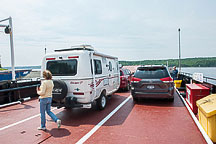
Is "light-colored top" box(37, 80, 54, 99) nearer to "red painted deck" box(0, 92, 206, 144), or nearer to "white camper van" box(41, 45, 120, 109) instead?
"white camper van" box(41, 45, 120, 109)

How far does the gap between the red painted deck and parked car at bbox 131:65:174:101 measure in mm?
631

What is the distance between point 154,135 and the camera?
13.9 ft

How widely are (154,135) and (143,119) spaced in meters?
1.25

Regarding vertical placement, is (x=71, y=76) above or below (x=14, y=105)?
above

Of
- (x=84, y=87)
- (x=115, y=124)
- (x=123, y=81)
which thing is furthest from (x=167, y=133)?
(x=123, y=81)

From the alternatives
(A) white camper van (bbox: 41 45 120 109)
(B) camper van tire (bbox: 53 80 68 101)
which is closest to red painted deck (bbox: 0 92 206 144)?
(A) white camper van (bbox: 41 45 120 109)

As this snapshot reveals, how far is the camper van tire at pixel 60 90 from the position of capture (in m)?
5.50

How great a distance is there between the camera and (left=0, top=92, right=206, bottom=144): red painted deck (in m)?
4.07

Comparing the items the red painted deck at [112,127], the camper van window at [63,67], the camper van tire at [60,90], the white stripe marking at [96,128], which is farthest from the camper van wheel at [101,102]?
the camper van window at [63,67]

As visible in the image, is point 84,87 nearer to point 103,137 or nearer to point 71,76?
point 71,76

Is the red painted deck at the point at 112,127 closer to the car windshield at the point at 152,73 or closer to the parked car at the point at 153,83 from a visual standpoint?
the parked car at the point at 153,83

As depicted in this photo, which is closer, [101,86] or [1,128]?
[1,128]

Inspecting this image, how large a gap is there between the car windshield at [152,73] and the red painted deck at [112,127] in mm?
1427

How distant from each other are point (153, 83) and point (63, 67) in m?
3.99
